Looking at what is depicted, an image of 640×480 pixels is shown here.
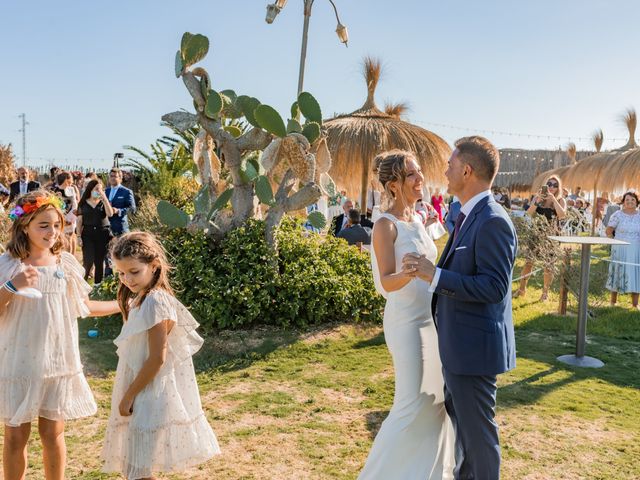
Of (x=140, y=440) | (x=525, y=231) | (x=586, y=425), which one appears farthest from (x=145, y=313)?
(x=525, y=231)

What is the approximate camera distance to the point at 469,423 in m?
2.36

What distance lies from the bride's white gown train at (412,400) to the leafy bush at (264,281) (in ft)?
10.3

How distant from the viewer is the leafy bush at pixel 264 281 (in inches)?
229

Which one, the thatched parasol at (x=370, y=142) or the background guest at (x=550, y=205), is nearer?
the background guest at (x=550, y=205)

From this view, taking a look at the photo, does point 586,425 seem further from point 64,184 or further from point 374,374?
point 64,184

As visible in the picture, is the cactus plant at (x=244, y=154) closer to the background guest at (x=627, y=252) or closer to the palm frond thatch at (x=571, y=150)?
the background guest at (x=627, y=252)

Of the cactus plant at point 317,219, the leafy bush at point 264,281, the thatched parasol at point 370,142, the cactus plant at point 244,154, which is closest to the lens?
the leafy bush at point 264,281

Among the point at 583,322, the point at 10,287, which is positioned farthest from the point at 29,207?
the point at 583,322

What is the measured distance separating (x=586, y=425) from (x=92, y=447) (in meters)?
3.54

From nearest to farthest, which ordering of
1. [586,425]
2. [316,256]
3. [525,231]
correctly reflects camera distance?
[586,425], [316,256], [525,231]

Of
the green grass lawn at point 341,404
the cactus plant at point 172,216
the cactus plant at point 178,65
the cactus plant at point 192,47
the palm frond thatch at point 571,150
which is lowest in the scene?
the green grass lawn at point 341,404

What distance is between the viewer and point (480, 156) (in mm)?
2371

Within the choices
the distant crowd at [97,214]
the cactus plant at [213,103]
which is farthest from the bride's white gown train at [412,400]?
the distant crowd at [97,214]

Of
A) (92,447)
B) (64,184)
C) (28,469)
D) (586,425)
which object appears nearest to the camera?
(28,469)
